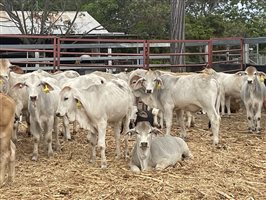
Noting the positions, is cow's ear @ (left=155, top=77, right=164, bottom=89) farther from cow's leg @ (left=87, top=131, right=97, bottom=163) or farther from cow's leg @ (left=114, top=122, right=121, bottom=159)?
cow's leg @ (left=87, top=131, right=97, bottom=163)

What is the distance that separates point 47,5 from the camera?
26172 mm

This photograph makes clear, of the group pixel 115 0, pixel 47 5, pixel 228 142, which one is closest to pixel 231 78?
pixel 228 142

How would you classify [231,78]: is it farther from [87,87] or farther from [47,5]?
[47,5]

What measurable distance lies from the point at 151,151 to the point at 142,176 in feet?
2.71

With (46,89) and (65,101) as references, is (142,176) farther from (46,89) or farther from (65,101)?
(46,89)

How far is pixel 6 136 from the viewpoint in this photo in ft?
23.6

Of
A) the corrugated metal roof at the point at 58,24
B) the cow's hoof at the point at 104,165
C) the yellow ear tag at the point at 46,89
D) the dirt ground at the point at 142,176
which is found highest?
the corrugated metal roof at the point at 58,24

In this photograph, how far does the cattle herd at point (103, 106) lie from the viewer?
8000 mm

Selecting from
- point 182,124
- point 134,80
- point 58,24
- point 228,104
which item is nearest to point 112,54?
point 134,80

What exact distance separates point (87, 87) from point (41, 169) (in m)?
1.50

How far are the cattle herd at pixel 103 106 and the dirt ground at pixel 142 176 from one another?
0.27m

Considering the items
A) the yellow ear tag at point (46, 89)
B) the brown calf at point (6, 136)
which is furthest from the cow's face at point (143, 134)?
the brown calf at point (6, 136)

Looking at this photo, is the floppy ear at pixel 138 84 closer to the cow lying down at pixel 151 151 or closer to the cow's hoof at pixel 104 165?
the cow lying down at pixel 151 151

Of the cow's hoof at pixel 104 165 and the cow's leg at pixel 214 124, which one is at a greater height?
the cow's leg at pixel 214 124
